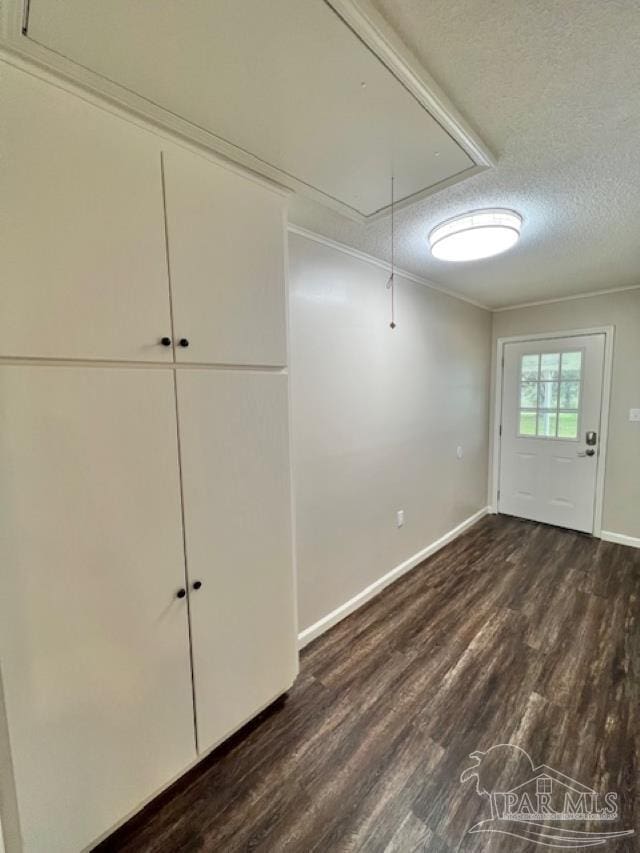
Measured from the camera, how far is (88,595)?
1.04 meters

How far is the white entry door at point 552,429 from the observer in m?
3.35

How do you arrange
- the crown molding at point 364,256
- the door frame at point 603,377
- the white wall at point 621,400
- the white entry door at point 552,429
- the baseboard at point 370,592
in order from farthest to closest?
the white entry door at point 552,429, the door frame at point 603,377, the white wall at point 621,400, the baseboard at point 370,592, the crown molding at point 364,256

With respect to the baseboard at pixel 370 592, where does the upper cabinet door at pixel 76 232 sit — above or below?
above

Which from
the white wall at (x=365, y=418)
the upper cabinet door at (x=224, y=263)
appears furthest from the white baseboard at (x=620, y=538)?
the upper cabinet door at (x=224, y=263)

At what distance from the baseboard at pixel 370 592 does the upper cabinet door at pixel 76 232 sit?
1.83 meters

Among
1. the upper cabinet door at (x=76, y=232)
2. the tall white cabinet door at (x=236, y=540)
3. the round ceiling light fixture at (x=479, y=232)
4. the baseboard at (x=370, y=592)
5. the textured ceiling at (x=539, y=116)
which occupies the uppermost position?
the textured ceiling at (x=539, y=116)

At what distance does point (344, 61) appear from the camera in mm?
938

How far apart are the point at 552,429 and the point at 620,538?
1168 mm

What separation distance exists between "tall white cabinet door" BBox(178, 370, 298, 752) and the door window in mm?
3250

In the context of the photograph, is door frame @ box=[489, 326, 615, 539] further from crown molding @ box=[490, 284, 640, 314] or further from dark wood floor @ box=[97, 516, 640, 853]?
dark wood floor @ box=[97, 516, 640, 853]

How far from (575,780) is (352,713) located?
892 mm

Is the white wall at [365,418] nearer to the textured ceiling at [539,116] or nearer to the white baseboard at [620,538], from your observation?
the textured ceiling at [539,116]

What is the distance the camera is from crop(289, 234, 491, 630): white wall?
6.50ft

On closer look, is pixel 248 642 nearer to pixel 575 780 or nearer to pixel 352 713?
pixel 352 713
